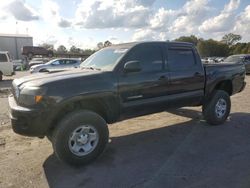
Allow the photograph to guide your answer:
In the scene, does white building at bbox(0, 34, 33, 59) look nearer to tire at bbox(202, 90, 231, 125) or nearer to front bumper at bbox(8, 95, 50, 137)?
tire at bbox(202, 90, 231, 125)

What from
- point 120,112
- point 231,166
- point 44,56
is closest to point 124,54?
point 120,112

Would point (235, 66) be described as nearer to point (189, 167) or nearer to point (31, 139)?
point (189, 167)

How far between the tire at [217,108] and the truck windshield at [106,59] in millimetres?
2606

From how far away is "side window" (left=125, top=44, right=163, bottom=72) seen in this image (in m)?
5.18

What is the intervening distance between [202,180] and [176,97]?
86.0 inches

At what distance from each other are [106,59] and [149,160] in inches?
79.5

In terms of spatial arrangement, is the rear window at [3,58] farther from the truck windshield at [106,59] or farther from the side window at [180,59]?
the side window at [180,59]

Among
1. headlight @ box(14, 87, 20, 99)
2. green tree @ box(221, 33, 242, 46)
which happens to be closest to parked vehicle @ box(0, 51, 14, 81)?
headlight @ box(14, 87, 20, 99)

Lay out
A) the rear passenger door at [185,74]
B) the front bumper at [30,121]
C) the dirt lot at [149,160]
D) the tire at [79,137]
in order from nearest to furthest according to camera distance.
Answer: the dirt lot at [149,160] → the front bumper at [30,121] → the tire at [79,137] → the rear passenger door at [185,74]

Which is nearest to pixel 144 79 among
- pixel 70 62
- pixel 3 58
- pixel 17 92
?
pixel 17 92

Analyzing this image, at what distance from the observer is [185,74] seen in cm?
595

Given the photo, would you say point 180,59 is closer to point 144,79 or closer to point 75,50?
point 144,79

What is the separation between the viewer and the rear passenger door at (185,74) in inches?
226

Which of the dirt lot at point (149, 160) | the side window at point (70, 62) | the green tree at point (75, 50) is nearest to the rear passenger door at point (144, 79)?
the dirt lot at point (149, 160)
